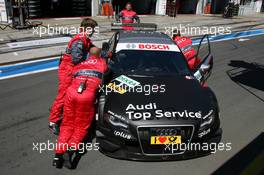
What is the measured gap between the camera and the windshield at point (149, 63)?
16.6 feet

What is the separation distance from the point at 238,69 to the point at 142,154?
6.71 meters

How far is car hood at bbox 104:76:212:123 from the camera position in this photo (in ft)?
12.9

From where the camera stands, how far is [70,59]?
4.91 m

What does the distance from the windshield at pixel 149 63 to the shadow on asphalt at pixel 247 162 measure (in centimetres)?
166

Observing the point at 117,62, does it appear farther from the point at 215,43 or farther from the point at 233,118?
the point at 215,43

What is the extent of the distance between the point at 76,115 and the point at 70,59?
1.29 m

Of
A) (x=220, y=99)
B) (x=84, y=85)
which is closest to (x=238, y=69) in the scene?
(x=220, y=99)

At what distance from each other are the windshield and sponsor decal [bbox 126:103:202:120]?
1.08m

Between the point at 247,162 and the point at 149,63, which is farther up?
the point at 149,63

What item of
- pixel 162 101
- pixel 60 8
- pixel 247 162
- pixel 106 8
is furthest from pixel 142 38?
pixel 60 8

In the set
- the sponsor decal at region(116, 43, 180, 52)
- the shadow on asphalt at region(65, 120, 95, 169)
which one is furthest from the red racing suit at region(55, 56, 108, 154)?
the sponsor decal at region(116, 43, 180, 52)

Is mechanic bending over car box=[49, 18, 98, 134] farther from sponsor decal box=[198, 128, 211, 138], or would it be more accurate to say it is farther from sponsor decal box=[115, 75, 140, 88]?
sponsor decal box=[198, 128, 211, 138]

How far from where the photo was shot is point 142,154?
12.5 ft

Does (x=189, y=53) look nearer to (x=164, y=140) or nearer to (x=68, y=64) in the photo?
(x=68, y=64)
